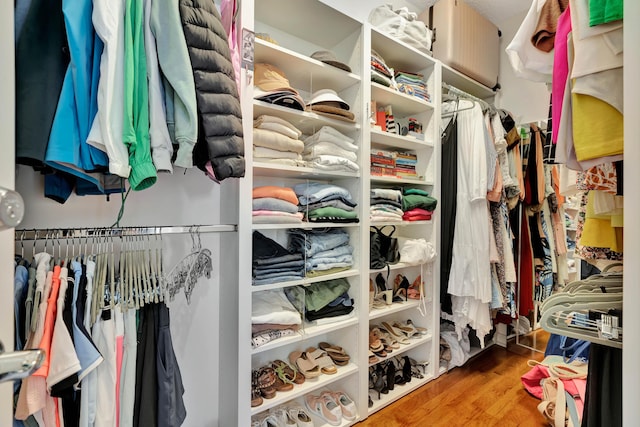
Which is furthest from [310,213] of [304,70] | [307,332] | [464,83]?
[464,83]

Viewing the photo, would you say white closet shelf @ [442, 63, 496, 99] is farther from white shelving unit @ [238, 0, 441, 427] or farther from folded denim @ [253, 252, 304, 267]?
folded denim @ [253, 252, 304, 267]

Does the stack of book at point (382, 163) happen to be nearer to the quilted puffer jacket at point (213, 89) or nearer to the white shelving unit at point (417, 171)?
the white shelving unit at point (417, 171)

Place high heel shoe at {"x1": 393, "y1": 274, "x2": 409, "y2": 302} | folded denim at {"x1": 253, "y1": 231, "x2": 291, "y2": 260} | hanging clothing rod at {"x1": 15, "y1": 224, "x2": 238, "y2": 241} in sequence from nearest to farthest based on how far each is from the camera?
hanging clothing rod at {"x1": 15, "y1": 224, "x2": 238, "y2": 241} → folded denim at {"x1": 253, "y1": 231, "x2": 291, "y2": 260} → high heel shoe at {"x1": 393, "y1": 274, "x2": 409, "y2": 302}

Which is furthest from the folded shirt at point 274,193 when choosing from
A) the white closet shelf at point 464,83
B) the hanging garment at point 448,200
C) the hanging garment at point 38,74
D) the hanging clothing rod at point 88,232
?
the white closet shelf at point 464,83

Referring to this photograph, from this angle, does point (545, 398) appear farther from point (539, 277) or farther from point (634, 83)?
point (634, 83)

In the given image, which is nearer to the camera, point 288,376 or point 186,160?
point 186,160

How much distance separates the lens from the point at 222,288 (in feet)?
4.56

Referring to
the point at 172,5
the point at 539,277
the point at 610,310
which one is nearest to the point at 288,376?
the point at 610,310

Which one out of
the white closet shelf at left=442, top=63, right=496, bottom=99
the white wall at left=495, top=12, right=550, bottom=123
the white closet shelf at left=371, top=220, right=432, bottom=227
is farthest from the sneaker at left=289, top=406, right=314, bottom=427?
the white wall at left=495, top=12, right=550, bottom=123

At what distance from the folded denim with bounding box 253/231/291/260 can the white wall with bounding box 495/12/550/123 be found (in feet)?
7.54

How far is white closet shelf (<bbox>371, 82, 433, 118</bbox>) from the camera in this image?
5.89 ft

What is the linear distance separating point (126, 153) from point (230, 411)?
3.66 feet

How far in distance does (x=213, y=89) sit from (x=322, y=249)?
946mm

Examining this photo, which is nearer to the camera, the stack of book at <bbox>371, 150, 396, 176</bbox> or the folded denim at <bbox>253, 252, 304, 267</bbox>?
the folded denim at <bbox>253, 252, 304, 267</bbox>
